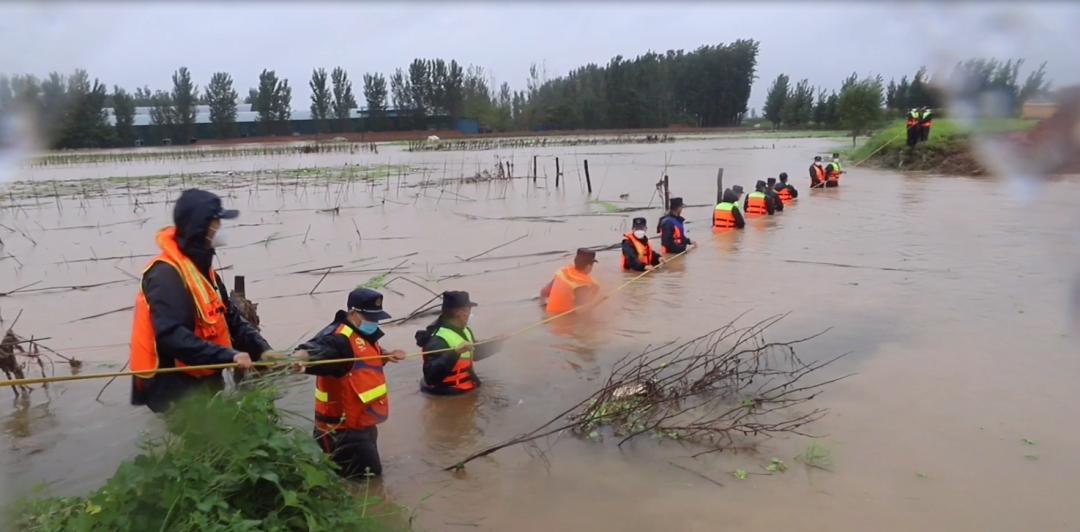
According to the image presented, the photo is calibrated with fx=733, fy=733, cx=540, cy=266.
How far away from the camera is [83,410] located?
5930mm

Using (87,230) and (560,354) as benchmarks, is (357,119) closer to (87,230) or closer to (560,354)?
(87,230)

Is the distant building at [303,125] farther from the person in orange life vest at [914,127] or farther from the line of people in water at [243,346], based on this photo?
the line of people in water at [243,346]

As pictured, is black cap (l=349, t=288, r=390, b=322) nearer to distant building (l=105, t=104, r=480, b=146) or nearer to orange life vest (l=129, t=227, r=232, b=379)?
orange life vest (l=129, t=227, r=232, b=379)

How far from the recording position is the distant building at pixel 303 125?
4362cm

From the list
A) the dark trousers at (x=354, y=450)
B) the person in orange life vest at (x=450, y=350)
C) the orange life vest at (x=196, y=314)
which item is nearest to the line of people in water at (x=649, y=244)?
the person in orange life vest at (x=450, y=350)

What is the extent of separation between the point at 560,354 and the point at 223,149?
4362cm

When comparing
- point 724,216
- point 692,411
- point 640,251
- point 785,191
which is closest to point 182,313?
point 692,411

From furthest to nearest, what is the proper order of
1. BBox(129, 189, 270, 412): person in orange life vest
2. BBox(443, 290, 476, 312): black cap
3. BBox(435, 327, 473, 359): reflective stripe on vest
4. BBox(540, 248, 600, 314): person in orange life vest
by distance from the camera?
BBox(540, 248, 600, 314): person in orange life vest
BBox(435, 327, 473, 359): reflective stripe on vest
BBox(443, 290, 476, 312): black cap
BBox(129, 189, 270, 412): person in orange life vest

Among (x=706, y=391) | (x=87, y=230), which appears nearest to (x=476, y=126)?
(x=87, y=230)

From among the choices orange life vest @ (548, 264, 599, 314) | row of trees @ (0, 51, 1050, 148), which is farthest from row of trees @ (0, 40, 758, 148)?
orange life vest @ (548, 264, 599, 314)

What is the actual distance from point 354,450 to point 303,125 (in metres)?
58.7

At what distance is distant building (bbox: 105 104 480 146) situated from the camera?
43.6 metres

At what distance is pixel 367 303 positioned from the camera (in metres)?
4.26

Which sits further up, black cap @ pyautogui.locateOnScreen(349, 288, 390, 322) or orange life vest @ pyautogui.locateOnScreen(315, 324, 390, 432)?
black cap @ pyautogui.locateOnScreen(349, 288, 390, 322)
